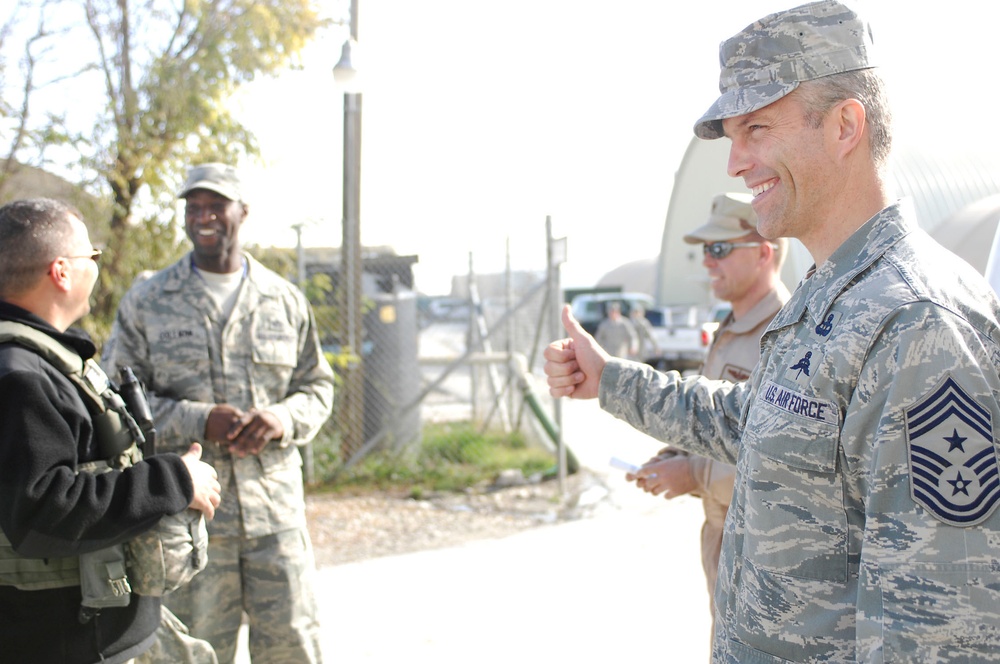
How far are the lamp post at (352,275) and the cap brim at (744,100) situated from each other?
604 cm

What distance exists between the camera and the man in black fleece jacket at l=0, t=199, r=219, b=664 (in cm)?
195

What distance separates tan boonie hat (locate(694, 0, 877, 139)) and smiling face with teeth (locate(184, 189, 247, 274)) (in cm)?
225

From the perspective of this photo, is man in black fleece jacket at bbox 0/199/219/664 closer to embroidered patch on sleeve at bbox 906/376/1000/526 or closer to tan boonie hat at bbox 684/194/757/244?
embroidered patch on sleeve at bbox 906/376/1000/526

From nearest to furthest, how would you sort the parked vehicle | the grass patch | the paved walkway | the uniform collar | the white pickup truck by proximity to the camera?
the uniform collar, the paved walkway, the grass patch, the white pickup truck, the parked vehicle

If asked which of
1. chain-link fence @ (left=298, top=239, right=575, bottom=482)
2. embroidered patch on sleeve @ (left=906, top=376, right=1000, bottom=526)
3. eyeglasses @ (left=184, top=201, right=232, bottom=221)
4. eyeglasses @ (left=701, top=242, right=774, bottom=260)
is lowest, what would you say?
chain-link fence @ (left=298, top=239, right=575, bottom=482)

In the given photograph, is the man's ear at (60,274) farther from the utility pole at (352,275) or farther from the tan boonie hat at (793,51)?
the utility pole at (352,275)

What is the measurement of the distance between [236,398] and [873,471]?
2.49 metres

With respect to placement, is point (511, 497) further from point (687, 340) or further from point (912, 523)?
point (687, 340)

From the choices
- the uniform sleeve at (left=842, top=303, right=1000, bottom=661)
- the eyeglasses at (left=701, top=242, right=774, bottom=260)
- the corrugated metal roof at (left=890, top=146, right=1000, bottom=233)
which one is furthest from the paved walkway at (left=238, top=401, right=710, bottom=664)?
the corrugated metal roof at (left=890, top=146, right=1000, bottom=233)

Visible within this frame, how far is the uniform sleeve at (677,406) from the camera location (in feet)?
6.60

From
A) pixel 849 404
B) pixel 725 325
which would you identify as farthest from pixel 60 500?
pixel 725 325

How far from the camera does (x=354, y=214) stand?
7.66m

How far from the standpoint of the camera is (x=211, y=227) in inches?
129

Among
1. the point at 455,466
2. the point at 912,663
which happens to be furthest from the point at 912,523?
the point at 455,466
